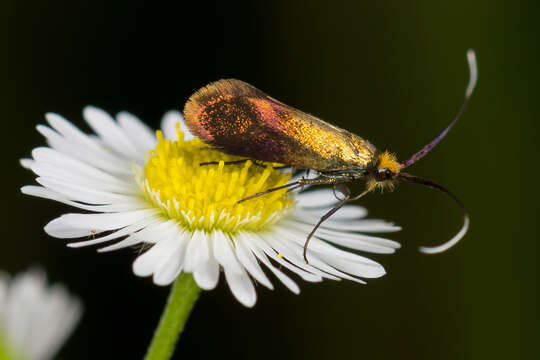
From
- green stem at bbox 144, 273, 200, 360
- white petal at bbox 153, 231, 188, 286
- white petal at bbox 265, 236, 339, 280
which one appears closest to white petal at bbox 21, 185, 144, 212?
white petal at bbox 153, 231, 188, 286

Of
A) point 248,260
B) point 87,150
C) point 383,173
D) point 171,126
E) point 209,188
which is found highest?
point 171,126

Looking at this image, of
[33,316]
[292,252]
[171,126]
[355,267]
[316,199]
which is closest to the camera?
[355,267]

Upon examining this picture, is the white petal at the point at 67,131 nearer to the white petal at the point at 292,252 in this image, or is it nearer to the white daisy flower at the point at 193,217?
the white daisy flower at the point at 193,217

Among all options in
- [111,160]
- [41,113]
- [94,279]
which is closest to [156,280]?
[111,160]

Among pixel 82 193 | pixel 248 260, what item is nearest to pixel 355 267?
pixel 248 260

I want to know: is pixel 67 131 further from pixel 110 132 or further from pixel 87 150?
pixel 110 132

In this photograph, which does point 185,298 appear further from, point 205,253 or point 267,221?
point 267,221

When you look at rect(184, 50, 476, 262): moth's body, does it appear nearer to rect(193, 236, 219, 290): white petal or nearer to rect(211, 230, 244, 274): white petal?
rect(211, 230, 244, 274): white petal
